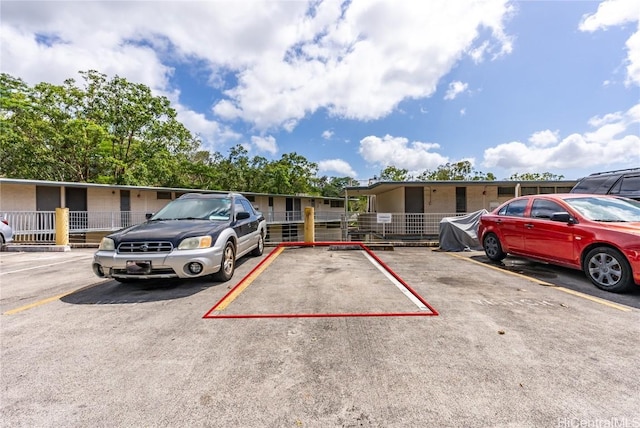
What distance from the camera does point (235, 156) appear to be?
32.9m

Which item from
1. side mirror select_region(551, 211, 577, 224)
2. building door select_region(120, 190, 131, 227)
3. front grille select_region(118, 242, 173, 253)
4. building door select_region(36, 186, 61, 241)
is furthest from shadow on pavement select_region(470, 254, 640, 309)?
building door select_region(120, 190, 131, 227)

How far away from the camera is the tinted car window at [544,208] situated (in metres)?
5.10

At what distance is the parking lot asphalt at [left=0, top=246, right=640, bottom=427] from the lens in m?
1.69

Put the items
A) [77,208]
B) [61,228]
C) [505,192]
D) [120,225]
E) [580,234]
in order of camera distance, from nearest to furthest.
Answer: [580,234] → [61,228] → [505,192] → [77,208] → [120,225]

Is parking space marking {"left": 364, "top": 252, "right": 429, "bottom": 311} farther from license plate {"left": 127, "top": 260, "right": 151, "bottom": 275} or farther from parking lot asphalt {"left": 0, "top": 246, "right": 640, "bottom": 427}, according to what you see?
license plate {"left": 127, "top": 260, "right": 151, "bottom": 275}

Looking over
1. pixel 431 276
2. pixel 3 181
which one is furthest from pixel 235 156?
pixel 431 276

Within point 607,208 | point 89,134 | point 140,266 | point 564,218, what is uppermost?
point 89,134

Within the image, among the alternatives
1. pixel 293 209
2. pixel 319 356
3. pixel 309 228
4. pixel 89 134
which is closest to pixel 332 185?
pixel 293 209

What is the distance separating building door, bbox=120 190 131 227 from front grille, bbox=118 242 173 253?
1558cm

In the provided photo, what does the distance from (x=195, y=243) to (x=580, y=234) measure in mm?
6012

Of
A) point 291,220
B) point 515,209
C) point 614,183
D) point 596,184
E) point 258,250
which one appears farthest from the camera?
point 291,220

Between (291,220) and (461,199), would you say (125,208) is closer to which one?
(291,220)

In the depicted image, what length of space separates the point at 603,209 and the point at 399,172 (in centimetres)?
4028

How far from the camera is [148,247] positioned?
3934 mm
